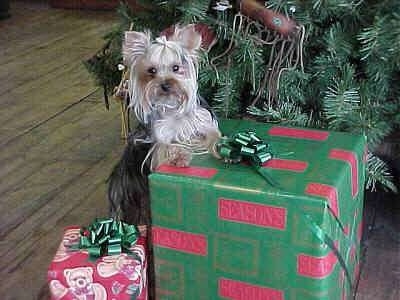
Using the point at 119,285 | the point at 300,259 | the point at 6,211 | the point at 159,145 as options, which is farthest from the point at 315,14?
the point at 6,211

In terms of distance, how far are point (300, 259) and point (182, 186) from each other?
9.4 inches

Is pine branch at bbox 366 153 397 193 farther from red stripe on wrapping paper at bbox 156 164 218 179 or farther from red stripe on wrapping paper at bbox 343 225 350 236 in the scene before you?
red stripe on wrapping paper at bbox 156 164 218 179

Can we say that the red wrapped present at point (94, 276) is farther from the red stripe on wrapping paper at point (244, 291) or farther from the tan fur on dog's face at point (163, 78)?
the tan fur on dog's face at point (163, 78)

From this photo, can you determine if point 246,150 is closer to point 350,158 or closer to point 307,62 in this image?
point 350,158

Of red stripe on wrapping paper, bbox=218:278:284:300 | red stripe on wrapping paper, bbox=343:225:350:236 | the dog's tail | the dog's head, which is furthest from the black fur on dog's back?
red stripe on wrapping paper, bbox=343:225:350:236

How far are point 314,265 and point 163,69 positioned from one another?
0.47 meters

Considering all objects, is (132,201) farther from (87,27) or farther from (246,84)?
(87,27)

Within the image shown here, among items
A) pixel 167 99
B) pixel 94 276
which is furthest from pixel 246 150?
pixel 94 276

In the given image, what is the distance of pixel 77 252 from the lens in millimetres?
1129

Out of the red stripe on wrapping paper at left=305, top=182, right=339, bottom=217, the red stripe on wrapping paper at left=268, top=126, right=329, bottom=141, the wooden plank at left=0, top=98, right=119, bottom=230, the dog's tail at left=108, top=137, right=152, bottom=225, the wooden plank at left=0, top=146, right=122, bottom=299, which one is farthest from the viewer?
the wooden plank at left=0, top=98, right=119, bottom=230

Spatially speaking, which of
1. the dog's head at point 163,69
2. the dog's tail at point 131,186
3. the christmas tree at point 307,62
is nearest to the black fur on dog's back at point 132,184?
the dog's tail at point 131,186

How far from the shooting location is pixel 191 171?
1106 millimetres

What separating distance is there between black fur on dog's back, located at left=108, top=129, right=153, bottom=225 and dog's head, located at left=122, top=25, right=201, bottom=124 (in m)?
0.11

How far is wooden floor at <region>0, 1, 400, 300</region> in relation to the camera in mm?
1453
